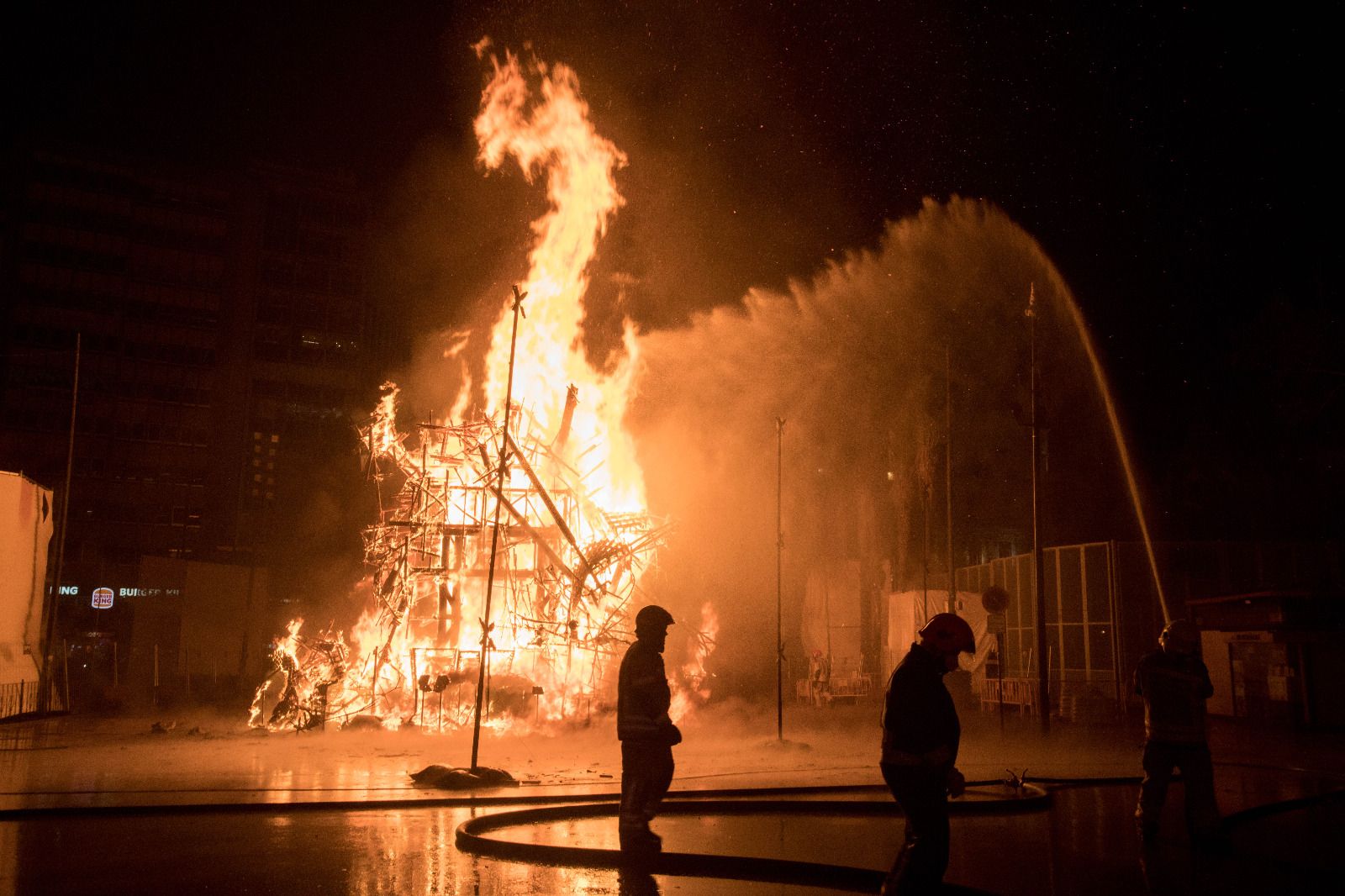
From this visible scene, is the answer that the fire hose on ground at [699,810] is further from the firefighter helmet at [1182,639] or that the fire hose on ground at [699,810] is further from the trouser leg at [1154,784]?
the firefighter helmet at [1182,639]

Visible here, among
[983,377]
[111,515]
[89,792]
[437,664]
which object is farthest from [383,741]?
[111,515]

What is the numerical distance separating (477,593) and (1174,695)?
1851 cm

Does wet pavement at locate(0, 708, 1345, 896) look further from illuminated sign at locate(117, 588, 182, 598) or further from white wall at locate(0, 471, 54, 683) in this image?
illuminated sign at locate(117, 588, 182, 598)

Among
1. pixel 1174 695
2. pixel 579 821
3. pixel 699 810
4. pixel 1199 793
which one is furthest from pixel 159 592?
pixel 1199 793

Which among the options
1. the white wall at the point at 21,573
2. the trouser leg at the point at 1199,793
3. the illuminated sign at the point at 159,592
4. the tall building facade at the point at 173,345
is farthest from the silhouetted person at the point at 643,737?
the tall building facade at the point at 173,345

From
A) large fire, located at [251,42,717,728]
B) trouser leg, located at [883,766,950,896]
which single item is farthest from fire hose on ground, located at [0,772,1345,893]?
large fire, located at [251,42,717,728]

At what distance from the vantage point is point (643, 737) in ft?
32.4

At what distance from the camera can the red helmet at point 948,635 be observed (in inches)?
286

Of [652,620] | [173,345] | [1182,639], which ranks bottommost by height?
[1182,639]

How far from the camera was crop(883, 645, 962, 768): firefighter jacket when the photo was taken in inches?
275

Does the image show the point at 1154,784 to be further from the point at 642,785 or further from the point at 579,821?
the point at 579,821

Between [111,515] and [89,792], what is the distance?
62.5 m

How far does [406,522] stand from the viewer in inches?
992

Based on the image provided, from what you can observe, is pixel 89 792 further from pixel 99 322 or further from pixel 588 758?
pixel 99 322
